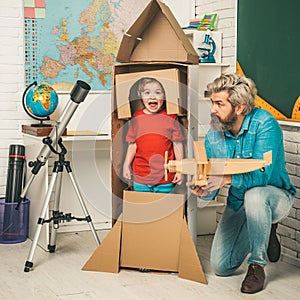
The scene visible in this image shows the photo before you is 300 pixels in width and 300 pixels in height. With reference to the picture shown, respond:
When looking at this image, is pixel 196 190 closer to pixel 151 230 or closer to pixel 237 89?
pixel 151 230

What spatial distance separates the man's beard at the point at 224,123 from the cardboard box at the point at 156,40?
389mm

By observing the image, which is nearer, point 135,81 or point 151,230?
point 151,230

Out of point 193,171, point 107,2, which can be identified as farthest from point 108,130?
point 193,171

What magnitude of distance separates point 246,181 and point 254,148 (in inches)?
7.0

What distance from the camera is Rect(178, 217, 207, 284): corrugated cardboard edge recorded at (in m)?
3.34

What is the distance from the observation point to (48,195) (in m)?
3.67

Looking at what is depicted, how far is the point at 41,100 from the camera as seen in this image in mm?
4094

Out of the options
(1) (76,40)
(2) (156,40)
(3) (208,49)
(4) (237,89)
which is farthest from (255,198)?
(1) (76,40)

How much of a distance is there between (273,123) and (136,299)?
1123 mm

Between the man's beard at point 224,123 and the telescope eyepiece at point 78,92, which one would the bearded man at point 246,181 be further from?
the telescope eyepiece at point 78,92

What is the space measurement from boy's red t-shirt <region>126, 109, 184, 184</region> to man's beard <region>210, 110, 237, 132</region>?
264 millimetres

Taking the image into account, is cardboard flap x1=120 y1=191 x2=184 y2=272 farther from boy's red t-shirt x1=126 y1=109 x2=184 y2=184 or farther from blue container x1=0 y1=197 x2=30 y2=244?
blue container x1=0 y1=197 x2=30 y2=244

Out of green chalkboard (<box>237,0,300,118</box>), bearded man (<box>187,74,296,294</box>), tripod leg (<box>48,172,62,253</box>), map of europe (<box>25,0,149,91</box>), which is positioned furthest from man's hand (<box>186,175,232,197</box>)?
map of europe (<box>25,0,149,91</box>)

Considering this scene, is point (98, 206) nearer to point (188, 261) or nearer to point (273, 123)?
point (188, 261)
